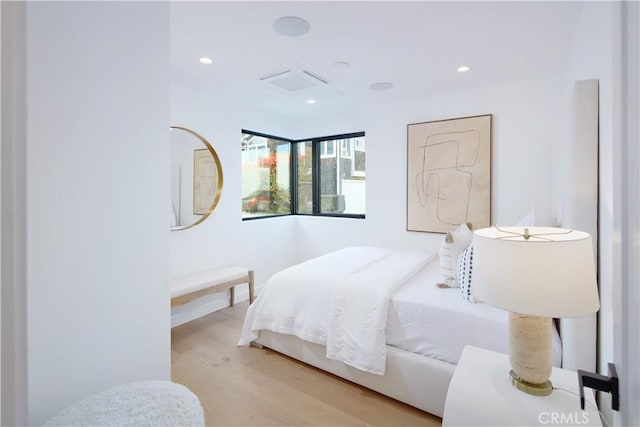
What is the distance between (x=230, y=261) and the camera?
374cm

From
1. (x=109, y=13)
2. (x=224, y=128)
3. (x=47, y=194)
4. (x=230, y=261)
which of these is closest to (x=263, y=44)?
(x=109, y=13)

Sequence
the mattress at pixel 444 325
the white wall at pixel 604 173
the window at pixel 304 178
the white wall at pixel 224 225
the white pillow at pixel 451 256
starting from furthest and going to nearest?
the window at pixel 304 178, the white wall at pixel 224 225, the white pillow at pixel 451 256, the mattress at pixel 444 325, the white wall at pixel 604 173

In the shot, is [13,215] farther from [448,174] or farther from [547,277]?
[448,174]

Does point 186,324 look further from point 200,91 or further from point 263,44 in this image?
point 263,44

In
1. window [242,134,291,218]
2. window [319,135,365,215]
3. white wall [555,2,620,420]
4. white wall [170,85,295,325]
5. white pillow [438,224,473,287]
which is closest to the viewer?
white wall [555,2,620,420]

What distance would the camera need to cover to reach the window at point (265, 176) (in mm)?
4047

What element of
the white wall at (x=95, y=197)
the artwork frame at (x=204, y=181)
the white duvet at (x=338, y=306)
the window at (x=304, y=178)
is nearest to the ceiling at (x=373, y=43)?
the artwork frame at (x=204, y=181)

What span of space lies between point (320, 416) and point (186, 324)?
1916 millimetres

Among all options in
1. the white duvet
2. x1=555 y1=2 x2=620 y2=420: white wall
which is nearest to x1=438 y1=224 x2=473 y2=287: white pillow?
the white duvet

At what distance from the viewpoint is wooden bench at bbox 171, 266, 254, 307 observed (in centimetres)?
276

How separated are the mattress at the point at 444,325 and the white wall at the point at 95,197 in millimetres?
1324

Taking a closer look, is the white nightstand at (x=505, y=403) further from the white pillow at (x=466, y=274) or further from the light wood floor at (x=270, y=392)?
the light wood floor at (x=270, y=392)
